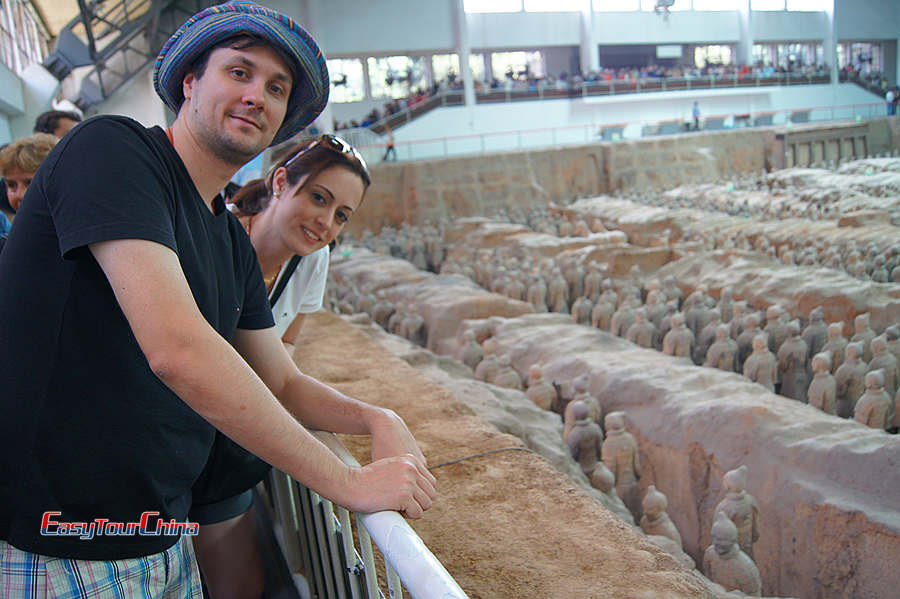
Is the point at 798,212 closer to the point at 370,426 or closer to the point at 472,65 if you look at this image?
the point at 370,426

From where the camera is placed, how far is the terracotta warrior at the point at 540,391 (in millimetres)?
4757

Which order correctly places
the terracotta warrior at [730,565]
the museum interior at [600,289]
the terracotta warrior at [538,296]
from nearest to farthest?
the museum interior at [600,289]
the terracotta warrior at [730,565]
the terracotta warrior at [538,296]

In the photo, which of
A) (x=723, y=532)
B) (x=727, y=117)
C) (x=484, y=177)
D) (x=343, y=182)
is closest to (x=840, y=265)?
(x=723, y=532)

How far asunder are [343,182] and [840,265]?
20.7 feet

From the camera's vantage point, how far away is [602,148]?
1588cm

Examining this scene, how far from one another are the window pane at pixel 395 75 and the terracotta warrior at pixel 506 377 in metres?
15.4

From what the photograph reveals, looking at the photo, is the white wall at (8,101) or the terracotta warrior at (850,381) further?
the white wall at (8,101)

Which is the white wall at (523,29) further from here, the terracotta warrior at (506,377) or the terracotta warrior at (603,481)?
the terracotta warrior at (603,481)

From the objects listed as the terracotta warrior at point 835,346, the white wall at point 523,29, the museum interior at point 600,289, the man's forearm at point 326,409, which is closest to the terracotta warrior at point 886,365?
the museum interior at point 600,289

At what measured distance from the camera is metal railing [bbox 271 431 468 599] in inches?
33.6

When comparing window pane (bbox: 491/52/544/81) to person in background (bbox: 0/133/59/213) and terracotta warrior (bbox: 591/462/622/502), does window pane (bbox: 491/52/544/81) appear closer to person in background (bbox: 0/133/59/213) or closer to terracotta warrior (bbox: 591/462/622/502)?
terracotta warrior (bbox: 591/462/622/502)

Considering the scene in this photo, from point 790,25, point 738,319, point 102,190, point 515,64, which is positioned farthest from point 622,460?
point 515,64

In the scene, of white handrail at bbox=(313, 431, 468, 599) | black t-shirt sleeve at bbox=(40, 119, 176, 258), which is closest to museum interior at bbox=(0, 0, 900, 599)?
white handrail at bbox=(313, 431, 468, 599)

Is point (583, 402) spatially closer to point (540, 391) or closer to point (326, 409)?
point (540, 391)
